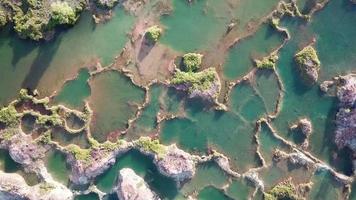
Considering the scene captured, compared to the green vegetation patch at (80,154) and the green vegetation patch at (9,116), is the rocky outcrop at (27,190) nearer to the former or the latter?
the green vegetation patch at (80,154)

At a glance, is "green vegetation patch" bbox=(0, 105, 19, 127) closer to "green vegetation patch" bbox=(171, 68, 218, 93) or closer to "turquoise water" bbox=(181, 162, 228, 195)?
"green vegetation patch" bbox=(171, 68, 218, 93)

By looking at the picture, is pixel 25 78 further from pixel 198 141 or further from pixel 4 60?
pixel 198 141

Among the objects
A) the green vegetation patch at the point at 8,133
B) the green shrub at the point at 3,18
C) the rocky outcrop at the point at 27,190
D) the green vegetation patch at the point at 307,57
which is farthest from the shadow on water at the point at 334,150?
the green shrub at the point at 3,18

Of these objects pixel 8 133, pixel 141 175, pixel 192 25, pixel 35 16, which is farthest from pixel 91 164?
pixel 192 25

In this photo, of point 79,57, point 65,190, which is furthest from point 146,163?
point 79,57

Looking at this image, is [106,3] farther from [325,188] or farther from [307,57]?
[325,188]

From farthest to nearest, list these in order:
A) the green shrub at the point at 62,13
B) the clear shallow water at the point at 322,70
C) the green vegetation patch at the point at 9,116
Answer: the clear shallow water at the point at 322,70 → the green vegetation patch at the point at 9,116 → the green shrub at the point at 62,13
